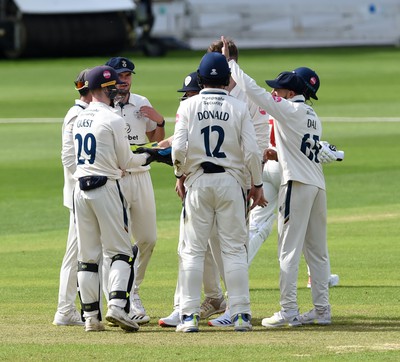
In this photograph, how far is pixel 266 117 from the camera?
1123 cm

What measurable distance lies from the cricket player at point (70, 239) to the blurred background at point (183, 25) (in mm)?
33828

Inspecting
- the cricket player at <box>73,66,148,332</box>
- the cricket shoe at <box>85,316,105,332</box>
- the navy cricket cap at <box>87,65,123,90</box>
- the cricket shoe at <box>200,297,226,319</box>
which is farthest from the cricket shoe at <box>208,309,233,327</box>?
the navy cricket cap at <box>87,65,123,90</box>

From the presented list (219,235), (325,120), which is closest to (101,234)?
(219,235)

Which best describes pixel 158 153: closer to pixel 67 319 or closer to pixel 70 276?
pixel 70 276

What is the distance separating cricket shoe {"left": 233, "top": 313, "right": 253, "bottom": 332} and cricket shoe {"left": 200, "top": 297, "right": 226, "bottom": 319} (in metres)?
1.01

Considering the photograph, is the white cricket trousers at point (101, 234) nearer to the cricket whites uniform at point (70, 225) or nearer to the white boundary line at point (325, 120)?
the cricket whites uniform at point (70, 225)

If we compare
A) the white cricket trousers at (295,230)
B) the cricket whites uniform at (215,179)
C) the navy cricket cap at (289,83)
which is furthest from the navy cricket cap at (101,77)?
the white cricket trousers at (295,230)

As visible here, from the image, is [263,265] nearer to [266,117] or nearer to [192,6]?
[266,117]

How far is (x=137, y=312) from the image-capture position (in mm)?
10328

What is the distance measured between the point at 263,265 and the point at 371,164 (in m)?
8.43

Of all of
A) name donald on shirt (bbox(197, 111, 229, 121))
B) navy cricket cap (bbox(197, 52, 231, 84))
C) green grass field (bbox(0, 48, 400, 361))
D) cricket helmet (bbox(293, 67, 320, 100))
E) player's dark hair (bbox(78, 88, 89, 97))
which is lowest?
green grass field (bbox(0, 48, 400, 361))

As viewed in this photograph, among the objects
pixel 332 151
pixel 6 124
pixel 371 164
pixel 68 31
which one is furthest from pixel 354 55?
pixel 332 151

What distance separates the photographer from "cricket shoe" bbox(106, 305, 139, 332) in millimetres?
9570

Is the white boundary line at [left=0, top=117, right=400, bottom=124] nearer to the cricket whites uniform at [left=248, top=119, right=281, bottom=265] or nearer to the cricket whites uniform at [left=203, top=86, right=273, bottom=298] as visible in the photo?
the cricket whites uniform at [left=248, top=119, right=281, bottom=265]
